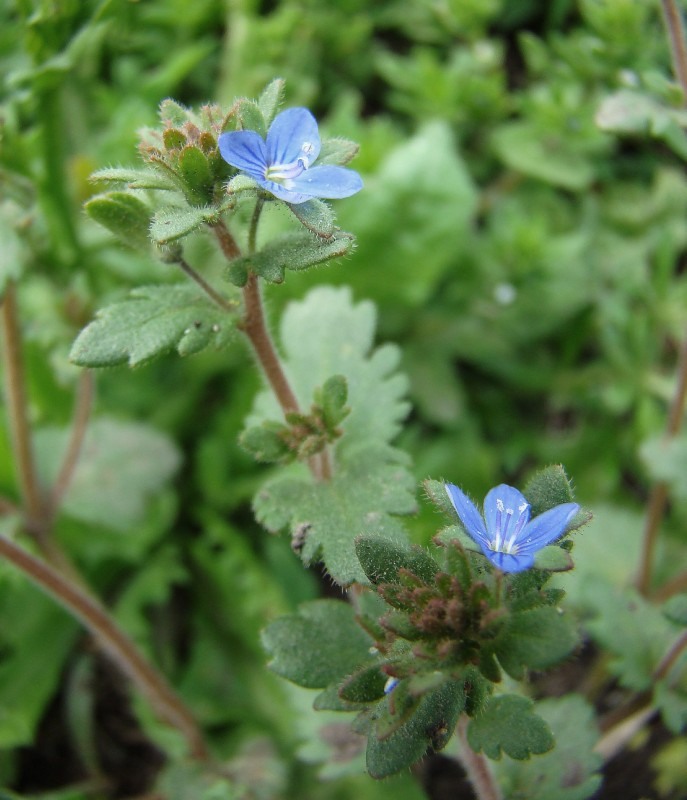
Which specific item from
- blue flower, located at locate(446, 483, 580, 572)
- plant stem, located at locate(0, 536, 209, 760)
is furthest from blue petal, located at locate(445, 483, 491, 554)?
plant stem, located at locate(0, 536, 209, 760)

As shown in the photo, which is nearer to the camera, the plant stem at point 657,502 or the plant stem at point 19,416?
the plant stem at point 19,416

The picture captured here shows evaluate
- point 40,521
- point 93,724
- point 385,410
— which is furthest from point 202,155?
point 93,724

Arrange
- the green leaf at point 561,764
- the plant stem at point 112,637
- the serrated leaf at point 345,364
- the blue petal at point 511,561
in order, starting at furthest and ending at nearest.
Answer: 1. the plant stem at point 112,637
2. the serrated leaf at point 345,364
3. the green leaf at point 561,764
4. the blue petal at point 511,561

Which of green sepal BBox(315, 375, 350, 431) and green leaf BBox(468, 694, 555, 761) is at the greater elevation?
green sepal BBox(315, 375, 350, 431)

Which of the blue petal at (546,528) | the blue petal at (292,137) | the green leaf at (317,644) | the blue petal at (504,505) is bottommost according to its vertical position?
the green leaf at (317,644)

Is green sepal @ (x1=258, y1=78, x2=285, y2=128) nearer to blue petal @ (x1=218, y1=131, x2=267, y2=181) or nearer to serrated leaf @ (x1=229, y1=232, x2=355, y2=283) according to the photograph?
blue petal @ (x1=218, y1=131, x2=267, y2=181)

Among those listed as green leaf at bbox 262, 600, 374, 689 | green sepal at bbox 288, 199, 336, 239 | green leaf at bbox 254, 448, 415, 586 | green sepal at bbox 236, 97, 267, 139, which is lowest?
green leaf at bbox 262, 600, 374, 689

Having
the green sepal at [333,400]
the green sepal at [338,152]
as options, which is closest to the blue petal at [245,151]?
the green sepal at [338,152]

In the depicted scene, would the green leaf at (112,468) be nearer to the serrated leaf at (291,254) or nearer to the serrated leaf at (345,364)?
the serrated leaf at (345,364)
